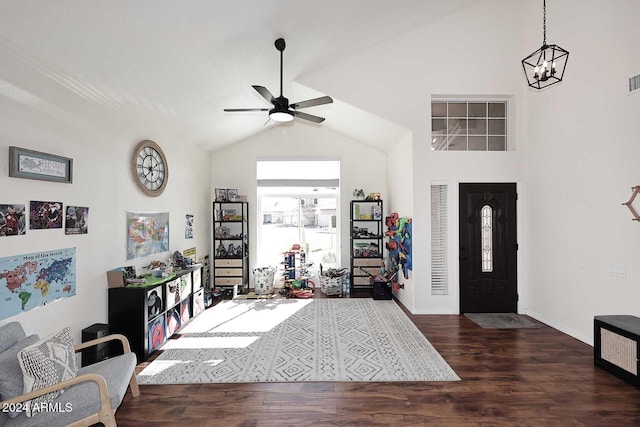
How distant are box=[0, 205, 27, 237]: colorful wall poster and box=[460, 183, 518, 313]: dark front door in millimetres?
5069

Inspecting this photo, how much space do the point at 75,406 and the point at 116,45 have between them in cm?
270

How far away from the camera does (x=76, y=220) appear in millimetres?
2818

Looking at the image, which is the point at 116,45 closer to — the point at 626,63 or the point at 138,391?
the point at 138,391

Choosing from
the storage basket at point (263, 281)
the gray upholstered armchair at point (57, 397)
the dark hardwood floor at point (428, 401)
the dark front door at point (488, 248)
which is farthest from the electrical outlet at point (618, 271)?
the storage basket at point (263, 281)

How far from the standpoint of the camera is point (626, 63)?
10.4 ft

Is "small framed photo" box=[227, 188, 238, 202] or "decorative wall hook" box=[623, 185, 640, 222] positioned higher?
"small framed photo" box=[227, 188, 238, 202]

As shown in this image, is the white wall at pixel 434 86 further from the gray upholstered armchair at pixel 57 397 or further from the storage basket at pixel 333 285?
the gray upholstered armchair at pixel 57 397

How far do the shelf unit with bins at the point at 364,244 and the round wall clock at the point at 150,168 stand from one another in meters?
3.48

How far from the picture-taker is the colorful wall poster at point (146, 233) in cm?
364

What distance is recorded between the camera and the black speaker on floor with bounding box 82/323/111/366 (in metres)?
2.71

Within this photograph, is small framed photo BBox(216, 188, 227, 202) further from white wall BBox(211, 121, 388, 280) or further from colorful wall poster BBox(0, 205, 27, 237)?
colorful wall poster BBox(0, 205, 27, 237)

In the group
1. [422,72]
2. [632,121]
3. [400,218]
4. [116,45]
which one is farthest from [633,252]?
[116,45]

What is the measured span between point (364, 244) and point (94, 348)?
470 centimetres

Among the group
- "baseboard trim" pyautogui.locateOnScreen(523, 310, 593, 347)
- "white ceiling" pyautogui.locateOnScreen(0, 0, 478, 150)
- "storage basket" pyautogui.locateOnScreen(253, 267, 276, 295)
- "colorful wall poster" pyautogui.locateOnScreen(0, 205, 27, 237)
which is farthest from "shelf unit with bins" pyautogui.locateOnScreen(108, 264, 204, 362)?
"baseboard trim" pyautogui.locateOnScreen(523, 310, 593, 347)
